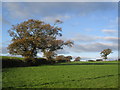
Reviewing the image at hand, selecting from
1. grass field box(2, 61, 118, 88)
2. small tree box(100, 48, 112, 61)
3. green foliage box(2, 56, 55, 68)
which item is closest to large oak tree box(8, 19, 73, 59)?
green foliage box(2, 56, 55, 68)

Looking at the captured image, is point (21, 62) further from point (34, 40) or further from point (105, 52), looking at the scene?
point (105, 52)

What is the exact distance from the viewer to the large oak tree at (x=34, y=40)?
37469 millimetres

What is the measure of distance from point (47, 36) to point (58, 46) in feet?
15.5

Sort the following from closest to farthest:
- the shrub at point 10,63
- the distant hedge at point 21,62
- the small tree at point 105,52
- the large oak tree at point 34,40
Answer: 1. the shrub at point 10,63
2. the distant hedge at point 21,62
3. the large oak tree at point 34,40
4. the small tree at point 105,52

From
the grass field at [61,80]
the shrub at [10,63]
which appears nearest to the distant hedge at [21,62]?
the shrub at [10,63]

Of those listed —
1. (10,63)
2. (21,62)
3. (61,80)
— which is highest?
(61,80)

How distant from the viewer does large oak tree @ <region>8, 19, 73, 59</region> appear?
37469 mm

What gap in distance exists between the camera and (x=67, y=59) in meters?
53.8

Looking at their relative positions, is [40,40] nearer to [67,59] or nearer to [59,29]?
[59,29]

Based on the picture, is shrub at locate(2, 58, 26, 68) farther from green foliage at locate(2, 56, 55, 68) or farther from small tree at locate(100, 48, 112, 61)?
small tree at locate(100, 48, 112, 61)

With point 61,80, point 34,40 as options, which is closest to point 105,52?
point 34,40

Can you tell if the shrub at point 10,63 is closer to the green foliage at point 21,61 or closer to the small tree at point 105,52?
the green foliage at point 21,61

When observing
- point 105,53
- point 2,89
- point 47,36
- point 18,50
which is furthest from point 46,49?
point 105,53

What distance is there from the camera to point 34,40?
124 feet
